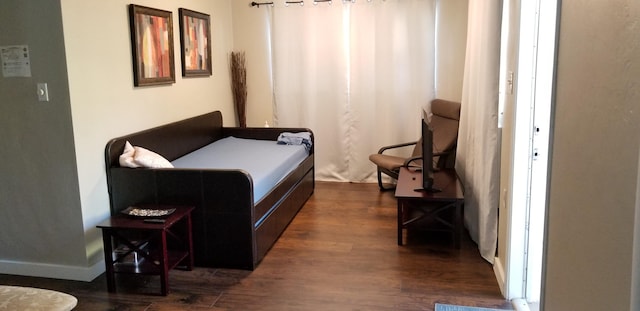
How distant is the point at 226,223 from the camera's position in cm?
334

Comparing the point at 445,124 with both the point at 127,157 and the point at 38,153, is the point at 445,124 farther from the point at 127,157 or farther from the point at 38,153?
the point at 38,153

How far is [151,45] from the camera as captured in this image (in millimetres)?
Answer: 4016

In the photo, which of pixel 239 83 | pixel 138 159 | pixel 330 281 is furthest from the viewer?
pixel 239 83

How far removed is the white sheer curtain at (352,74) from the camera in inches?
211

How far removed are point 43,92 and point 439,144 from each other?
3356mm

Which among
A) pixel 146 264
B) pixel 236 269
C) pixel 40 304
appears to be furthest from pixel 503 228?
pixel 40 304

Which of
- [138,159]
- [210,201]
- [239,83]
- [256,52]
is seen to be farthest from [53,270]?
[256,52]

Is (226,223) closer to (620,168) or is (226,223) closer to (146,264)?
(146,264)

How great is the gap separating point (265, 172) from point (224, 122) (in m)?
2.06

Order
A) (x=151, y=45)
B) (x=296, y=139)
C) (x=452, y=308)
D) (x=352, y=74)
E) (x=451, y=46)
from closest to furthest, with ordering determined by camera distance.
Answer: (x=452, y=308), (x=151, y=45), (x=296, y=139), (x=451, y=46), (x=352, y=74)

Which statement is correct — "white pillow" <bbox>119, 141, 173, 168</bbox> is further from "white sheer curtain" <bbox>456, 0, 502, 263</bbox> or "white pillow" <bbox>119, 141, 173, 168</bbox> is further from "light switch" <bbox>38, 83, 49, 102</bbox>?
"white sheer curtain" <bbox>456, 0, 502, 263</bbox>

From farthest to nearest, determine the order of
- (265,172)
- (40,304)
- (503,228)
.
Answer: (265,172)
(503,228)
(40,304)

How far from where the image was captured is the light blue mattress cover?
150 inches

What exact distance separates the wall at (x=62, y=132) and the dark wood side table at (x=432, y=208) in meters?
2.13
